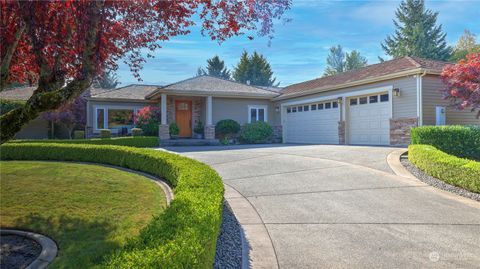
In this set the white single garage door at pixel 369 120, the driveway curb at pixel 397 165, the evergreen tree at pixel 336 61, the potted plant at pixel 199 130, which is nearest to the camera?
the driveway curb at pixel 397 165

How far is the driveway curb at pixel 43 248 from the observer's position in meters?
4.07

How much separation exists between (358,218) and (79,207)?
184 inches

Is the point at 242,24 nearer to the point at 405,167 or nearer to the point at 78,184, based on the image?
the point at 78,184

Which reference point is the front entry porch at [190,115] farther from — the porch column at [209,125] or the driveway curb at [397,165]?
the driveway curb at [397,165]

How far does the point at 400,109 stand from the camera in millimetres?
13969

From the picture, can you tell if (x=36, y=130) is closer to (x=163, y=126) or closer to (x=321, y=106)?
(x=163, y=126)

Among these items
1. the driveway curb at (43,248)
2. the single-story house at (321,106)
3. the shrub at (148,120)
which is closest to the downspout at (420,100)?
the single-story house at (321,106)

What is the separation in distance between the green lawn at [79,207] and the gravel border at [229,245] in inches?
42.5

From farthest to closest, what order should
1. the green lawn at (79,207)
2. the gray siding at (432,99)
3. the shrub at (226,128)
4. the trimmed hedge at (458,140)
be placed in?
the shrub at (226,128), the gray siding at (432,99), the trimmed hedge at (458,140), the green lawn at (79,207)

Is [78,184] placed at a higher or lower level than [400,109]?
lower

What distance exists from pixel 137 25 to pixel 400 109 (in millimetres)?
11844

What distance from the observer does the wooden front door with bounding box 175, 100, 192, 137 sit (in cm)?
2084

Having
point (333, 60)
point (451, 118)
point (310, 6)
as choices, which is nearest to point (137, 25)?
point (310, 6)

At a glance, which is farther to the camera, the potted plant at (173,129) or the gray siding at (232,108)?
the gray siding at (232,108)
